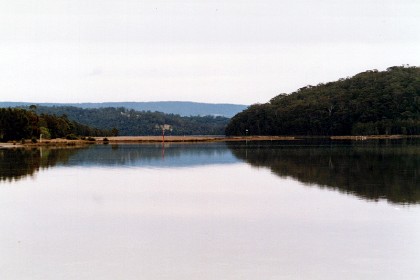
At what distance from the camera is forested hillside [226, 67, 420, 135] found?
140 m

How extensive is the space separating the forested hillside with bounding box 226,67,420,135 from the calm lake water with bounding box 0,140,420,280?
4475 inches

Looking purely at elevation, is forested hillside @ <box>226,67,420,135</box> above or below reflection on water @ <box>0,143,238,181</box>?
above

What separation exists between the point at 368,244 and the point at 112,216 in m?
7.46

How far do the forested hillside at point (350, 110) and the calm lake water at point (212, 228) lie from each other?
373 ft

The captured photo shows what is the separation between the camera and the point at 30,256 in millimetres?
13578

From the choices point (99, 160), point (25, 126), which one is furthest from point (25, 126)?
point (99, 160)

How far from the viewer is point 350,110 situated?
147125mm

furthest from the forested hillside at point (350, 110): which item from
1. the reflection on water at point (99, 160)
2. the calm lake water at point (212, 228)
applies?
the calm lake water at point (212, 228)

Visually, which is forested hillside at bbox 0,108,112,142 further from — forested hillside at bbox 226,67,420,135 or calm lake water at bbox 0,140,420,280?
calm lake water at bbox 0,140,420,280

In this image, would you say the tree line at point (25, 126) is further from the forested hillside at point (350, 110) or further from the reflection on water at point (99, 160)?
the forested hillside at point (350, 110)

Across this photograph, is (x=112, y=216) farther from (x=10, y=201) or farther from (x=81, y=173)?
(x=81, y=173)

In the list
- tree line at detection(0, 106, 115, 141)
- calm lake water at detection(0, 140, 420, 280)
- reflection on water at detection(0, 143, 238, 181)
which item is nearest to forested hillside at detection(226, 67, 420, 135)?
tree line at detection(0, 106, 115, 141)

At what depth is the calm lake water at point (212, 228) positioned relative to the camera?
40.6 feet

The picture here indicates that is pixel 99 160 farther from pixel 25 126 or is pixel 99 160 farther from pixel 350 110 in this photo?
pixel 350 110
